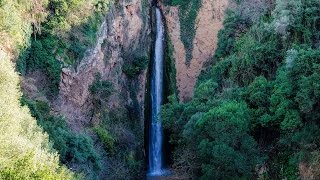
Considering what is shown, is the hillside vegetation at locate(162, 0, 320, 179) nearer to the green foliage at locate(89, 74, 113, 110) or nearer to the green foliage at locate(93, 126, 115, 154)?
the green foliage at locate(93, 126, 115, 154)

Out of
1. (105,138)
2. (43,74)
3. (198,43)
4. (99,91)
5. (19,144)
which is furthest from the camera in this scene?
(198,43)

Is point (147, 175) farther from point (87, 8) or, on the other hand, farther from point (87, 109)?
point (87, 8)

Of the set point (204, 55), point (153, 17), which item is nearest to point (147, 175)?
point (204, 55)

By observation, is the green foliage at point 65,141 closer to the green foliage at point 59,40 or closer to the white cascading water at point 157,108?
the green foliage at point 59,40

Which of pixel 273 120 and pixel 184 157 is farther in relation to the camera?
pixel 184 157

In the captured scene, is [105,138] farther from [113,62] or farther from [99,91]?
[113,62]

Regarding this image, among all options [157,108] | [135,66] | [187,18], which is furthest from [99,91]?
[187,18]

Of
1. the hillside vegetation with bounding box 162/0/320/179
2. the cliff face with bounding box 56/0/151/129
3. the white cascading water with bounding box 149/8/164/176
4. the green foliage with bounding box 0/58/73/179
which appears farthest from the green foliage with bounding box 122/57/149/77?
the green foliage with bounding box 0/58/73/179
